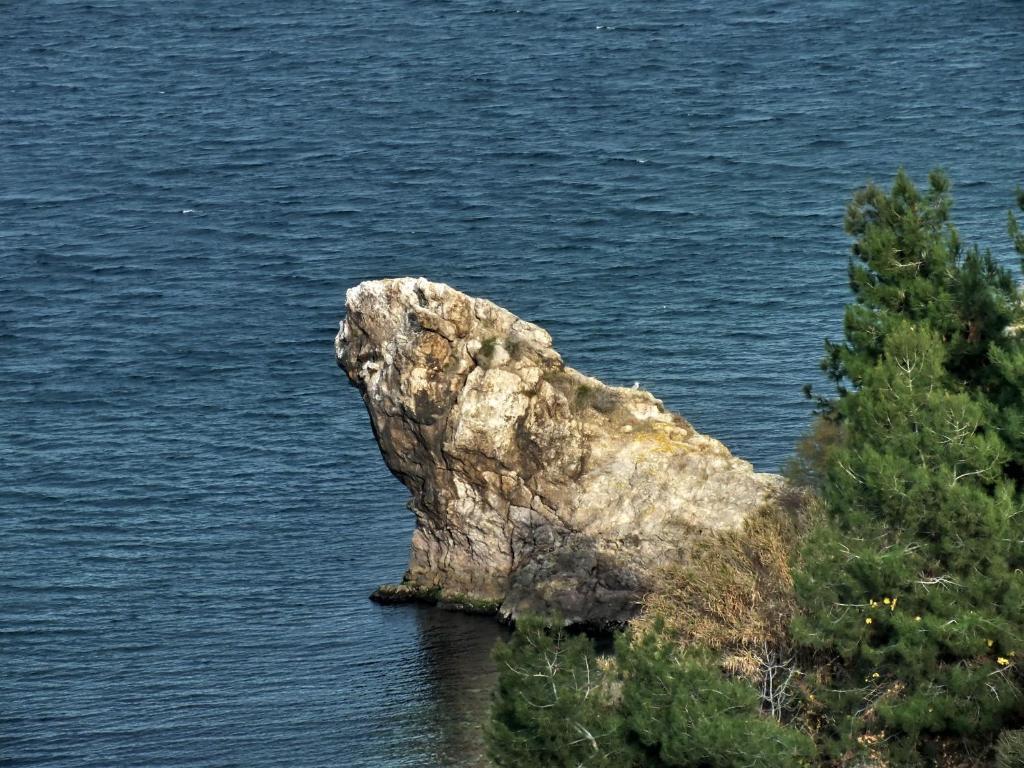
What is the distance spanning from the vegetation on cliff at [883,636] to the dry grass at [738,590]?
6727mm

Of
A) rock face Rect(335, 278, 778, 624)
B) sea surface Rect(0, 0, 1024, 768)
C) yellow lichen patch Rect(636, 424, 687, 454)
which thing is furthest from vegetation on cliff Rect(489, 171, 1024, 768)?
yellow lichen patch Rect(636, 424, 687, 454)

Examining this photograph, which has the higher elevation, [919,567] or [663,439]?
[919,567]

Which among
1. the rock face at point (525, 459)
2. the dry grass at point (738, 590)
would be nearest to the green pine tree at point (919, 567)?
the dry grass at point (738, 590)

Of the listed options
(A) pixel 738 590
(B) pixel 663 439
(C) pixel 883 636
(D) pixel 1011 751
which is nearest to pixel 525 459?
(B) pixel 663 439

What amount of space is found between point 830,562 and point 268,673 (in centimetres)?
3317

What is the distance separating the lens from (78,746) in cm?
5897

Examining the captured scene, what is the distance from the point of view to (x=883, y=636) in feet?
120

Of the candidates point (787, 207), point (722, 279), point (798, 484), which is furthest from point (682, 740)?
point (787, 207)

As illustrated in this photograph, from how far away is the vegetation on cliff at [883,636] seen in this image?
3356cm

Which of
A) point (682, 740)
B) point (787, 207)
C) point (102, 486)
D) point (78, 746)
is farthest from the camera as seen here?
point (787, 207)

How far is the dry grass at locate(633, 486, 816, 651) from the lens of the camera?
46500 mm

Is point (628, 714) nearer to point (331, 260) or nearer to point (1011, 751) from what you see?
point (1011, 751)

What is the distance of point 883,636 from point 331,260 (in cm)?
7368

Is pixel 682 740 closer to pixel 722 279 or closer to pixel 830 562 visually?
pixel 830 562
